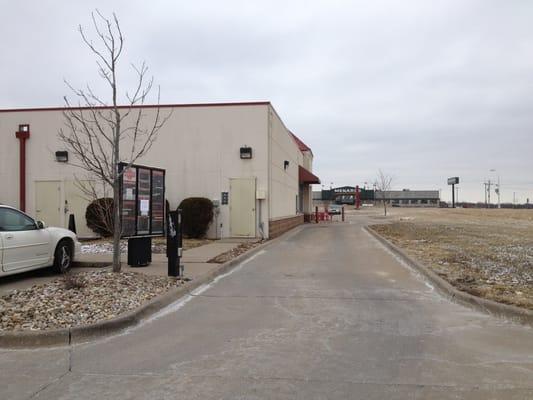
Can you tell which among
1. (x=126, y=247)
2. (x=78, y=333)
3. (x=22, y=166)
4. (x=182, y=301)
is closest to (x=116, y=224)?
(x=182, y=301)

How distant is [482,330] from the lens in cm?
677

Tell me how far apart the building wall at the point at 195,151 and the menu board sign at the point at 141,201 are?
25.7ft

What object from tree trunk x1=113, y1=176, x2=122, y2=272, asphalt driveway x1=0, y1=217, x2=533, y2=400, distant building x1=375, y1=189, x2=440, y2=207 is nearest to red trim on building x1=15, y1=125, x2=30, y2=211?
tree trunk x1=113, y1=176, x2=122, y2=272

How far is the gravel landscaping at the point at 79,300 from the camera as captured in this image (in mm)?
6652

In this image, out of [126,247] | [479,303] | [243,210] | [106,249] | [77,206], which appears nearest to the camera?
[479,303]

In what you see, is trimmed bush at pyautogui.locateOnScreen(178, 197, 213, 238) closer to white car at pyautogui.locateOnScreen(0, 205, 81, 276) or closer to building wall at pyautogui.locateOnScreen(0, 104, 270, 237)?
building wall at pyautogui.locateOnScreen(0, 104, 270, 237)

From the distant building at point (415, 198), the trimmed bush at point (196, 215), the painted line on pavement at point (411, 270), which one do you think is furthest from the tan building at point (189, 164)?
the distant building at point (415, 198)

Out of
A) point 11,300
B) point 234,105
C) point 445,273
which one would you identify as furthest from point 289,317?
point 234,105

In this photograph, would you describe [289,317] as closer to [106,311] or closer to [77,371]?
[106,311]

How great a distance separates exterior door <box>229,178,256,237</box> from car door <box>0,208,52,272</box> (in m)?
9.99

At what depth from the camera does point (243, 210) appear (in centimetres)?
2012

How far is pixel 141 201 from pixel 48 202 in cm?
1169

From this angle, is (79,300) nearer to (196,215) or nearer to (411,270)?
(411,270)

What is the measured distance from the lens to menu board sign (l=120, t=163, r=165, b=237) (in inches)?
432
